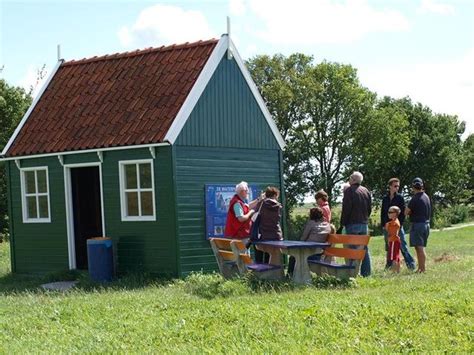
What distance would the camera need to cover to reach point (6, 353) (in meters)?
8.84

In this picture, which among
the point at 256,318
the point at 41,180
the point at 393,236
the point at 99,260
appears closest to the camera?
the point at 256,318

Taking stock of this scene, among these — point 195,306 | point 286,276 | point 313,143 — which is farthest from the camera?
point 313,143

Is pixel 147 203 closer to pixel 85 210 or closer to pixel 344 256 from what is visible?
pixel 85 210

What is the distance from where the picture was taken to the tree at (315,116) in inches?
1959

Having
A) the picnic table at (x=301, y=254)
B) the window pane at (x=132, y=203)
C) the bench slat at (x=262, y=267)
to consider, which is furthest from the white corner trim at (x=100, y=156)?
the picnic table at (x=301, y=254)

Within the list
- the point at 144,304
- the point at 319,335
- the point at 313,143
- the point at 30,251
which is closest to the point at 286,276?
the point at 144,304

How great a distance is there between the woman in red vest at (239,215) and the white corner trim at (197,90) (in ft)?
5.81

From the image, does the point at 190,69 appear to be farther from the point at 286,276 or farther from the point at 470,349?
the point at 470,349

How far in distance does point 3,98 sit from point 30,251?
1814cm

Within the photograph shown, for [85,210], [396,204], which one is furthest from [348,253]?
[85,210]

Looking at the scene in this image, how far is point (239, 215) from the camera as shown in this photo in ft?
45.7

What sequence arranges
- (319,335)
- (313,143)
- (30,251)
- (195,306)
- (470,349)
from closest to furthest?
(470,349) → (319,335) → (195,306) → (30,251) → (313,143)

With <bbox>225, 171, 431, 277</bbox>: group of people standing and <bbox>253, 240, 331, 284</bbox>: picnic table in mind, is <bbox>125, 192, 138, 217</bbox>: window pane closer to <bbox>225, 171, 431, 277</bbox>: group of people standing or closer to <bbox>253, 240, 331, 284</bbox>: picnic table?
<bbox>225, 171, 431, 277</bbox>: group of people standing

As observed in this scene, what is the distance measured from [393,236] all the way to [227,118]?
4168 millimetres
